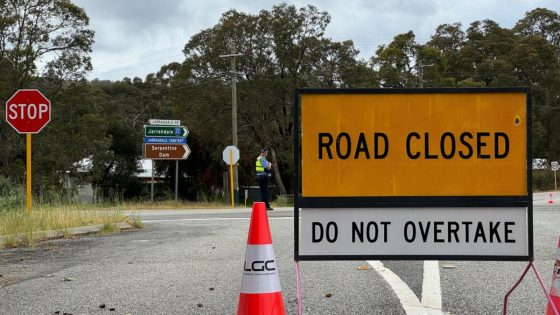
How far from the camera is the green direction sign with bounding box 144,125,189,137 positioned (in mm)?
26062

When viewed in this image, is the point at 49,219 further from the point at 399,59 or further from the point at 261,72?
the point at 399,59

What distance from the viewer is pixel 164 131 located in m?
26.2

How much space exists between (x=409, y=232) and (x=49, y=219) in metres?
8.44

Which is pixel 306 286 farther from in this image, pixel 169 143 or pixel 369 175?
pixel 169 143

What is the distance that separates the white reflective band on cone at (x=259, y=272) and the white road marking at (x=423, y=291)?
4.26 ft

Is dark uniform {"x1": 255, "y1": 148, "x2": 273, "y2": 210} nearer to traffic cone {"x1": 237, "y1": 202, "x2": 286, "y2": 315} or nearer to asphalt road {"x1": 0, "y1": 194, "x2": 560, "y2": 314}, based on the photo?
asphalt road {"x1": 0, "y1": 194, "x2": 560, "y2": 314}

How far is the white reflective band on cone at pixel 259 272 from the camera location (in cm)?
404

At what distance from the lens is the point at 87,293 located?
5.84m

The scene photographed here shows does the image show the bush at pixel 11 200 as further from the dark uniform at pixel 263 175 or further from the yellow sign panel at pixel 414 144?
the yellow sign panel at pixel 414 144

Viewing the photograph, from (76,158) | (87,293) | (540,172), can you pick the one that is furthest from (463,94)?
(540,172)

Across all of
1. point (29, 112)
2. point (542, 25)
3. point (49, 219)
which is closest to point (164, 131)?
point (29, 112)

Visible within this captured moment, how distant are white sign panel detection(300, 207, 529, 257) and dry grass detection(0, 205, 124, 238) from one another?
277 inches

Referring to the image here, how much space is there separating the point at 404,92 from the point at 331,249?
1190mm

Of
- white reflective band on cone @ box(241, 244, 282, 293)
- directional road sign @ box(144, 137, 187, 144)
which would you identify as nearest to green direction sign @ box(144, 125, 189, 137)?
directional road sign @ box(144, 137, 187, 144)
